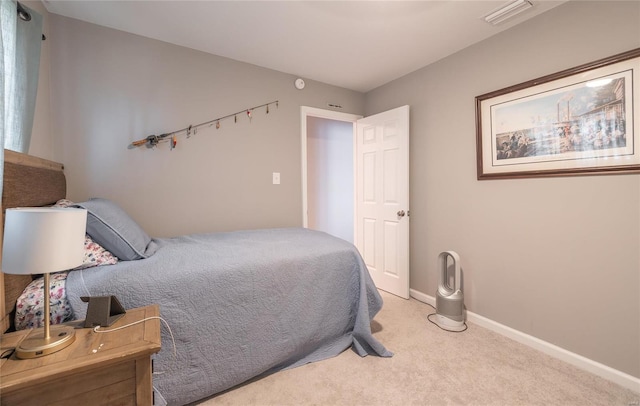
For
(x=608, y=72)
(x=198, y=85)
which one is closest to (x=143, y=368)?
(x=198, y=85)

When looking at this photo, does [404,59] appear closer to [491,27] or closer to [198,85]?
[491,27]

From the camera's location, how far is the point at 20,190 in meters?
1.16

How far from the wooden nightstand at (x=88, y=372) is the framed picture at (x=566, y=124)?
98.9 inches

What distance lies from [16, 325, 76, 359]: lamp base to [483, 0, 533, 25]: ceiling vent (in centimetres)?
291

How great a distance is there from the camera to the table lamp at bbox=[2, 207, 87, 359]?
77 centimetres

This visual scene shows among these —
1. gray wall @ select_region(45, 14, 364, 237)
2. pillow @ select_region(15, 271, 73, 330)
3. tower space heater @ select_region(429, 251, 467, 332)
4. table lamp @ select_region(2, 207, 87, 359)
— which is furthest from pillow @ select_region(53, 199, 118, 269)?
tower space heater @ select_region(429, 251, 467, 332)

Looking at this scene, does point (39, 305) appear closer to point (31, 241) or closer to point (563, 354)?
point (31, 241)

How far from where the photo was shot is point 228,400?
145 cm

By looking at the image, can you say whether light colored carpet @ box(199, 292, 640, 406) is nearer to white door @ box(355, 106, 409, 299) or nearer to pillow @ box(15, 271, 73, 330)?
pillow @ box(15, 271, 73, 330)

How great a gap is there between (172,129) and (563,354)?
342cm

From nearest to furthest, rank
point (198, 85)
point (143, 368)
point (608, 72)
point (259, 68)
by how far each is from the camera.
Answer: point (143, 368)
point (608, 72)
point (198, 85)
point (259, 68)

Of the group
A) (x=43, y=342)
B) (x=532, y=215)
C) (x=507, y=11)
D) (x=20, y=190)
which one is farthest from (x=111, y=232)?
(x=507, y=11)

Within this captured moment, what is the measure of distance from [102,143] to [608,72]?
11.4ft

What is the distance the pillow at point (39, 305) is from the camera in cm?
107
